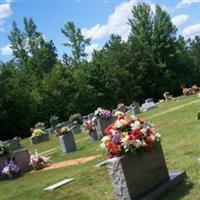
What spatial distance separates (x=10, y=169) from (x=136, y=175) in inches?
375

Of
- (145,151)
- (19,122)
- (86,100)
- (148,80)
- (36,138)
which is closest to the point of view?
(145,151)

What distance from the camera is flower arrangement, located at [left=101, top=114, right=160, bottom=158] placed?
844 centimetres

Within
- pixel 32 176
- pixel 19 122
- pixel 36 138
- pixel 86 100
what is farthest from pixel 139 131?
pixel 86 100

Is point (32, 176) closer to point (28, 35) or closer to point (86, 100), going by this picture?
point (86, 100)

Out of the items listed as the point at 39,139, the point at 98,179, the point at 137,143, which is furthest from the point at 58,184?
the point at 39,139

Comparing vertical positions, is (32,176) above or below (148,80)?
below

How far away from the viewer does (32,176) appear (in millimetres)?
16359

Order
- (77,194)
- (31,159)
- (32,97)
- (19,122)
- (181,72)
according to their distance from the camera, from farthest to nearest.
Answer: (181,72)
(32,97)
(19,122)
(31,159)
(77,194)

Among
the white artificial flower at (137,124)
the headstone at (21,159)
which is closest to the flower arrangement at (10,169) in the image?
the headstone at (21,159)

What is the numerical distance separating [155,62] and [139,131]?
66435 mm

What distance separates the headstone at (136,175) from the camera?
27.2 ft

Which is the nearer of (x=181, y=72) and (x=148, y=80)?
(x=148, y=80)

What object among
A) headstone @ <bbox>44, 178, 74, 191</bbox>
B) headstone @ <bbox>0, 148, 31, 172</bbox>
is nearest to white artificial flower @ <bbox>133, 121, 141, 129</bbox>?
headstone @ <bbox>44, 178, 74, 191</bbox>

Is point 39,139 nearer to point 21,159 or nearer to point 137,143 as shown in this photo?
point 21,159
